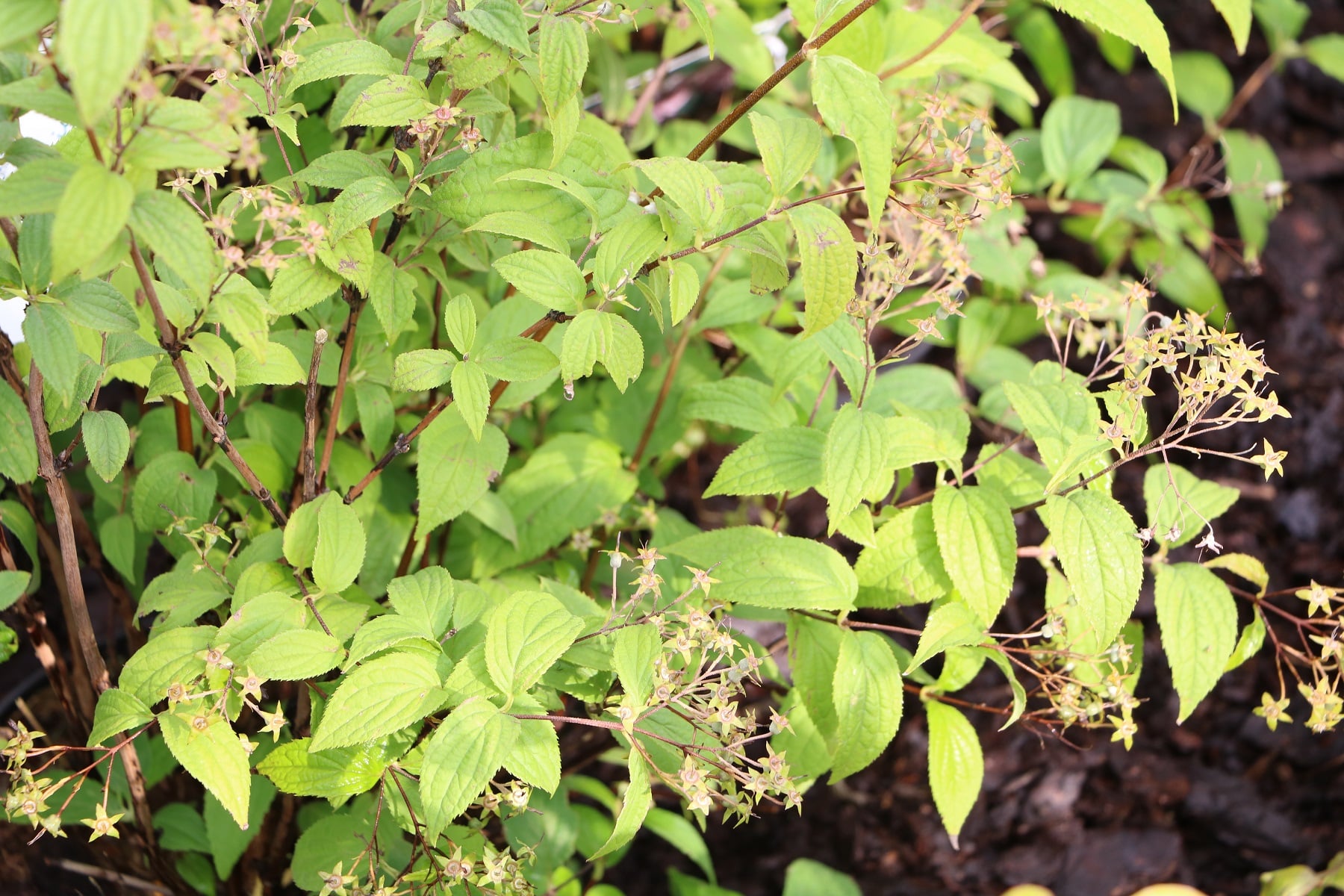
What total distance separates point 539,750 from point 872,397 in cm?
92

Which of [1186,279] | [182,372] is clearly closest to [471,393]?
[182,372]

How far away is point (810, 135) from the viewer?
4.05 feet

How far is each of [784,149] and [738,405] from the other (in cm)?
56

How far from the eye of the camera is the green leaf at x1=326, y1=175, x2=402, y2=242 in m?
1.18

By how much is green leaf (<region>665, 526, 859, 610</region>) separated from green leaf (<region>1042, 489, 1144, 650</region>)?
0.92ft

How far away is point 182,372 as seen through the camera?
110cm

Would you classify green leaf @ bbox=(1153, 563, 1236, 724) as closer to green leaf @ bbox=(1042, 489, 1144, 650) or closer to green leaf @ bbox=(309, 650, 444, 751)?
green leaf @ bbox=(1042, 489, 1144, 650)

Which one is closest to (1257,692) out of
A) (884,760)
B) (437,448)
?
(884,760)

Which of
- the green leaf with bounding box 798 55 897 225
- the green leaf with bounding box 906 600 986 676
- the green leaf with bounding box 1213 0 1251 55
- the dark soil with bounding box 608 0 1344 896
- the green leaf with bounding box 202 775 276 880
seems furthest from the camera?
the dark soil with bounding box 608 0 1344 896

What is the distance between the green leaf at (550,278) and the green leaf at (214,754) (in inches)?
24.0

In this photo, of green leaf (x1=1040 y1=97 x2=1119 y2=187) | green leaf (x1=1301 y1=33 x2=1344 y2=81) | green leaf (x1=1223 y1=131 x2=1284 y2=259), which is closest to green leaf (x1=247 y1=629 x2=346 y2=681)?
green leaf (x1=1040 y1=97 x2=1119 y2=187)

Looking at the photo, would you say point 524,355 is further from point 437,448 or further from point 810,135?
point 810,135

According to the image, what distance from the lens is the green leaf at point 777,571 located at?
54.8 inches

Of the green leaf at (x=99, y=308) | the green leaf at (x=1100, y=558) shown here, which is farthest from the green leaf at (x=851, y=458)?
the green leaf at (x=99, y=308)
